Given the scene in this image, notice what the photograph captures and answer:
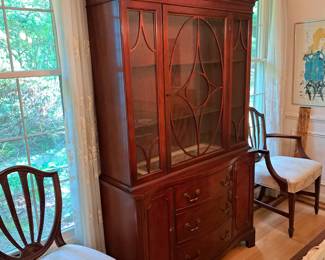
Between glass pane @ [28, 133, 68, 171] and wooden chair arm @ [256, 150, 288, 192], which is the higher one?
glass pane @ [28, 133, 68, 171]

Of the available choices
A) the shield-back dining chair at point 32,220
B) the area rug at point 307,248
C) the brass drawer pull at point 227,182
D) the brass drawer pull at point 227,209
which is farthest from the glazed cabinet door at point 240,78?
the shield-back dining chair at point 32,220

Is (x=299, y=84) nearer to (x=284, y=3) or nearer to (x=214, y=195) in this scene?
(x=284, y=3)

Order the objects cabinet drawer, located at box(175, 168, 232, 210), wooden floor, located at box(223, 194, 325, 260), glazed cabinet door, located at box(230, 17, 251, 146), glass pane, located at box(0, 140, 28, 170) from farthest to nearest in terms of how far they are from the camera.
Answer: wooden floor, located at box(223, 194, 325, 260) < glazed cabinet door, located at box(230, 17, 251, 146) < cabinet drawer, located at box(175, 168, 232, 210) < glass pane, located at box(0, 140, 28, 170)

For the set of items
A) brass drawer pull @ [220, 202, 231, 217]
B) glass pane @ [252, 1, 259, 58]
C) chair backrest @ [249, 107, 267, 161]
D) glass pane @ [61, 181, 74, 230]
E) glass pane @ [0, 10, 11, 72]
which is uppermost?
glass pane @ [252, 1, 259, 58]

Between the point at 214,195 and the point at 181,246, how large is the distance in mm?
408

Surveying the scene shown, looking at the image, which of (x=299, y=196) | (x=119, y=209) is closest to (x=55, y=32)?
(x=119, y=209)

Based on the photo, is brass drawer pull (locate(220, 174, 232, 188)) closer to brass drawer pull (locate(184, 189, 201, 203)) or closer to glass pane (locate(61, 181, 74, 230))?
brass drawer pull (locate(184, 189, 201, 203))

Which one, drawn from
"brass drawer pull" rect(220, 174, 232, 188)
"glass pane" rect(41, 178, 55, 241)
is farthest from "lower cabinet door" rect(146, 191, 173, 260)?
"glass pane" rect(41, 178, 55, 241)

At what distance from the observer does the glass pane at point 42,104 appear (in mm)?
1705

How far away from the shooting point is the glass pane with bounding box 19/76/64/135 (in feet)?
5.59

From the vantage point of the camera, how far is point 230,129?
2.22 m

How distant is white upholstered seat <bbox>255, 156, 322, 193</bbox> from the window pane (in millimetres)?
2175

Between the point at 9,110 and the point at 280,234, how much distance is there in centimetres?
238

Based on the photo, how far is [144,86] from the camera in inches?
65.7
